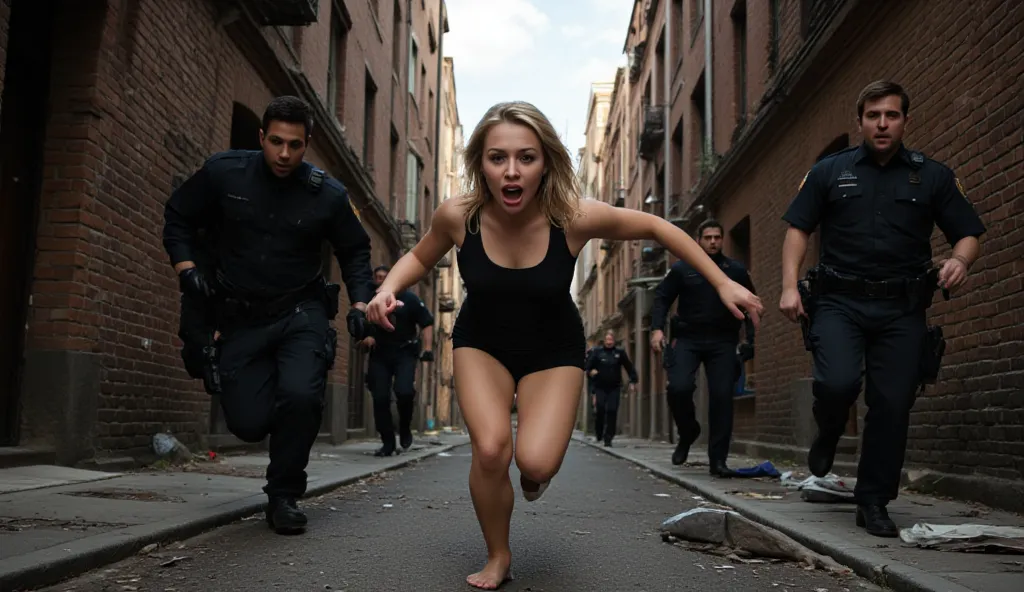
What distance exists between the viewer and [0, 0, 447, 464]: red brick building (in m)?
6.80

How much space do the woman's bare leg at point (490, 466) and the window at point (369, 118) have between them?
1634 cm

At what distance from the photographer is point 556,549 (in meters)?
4.43

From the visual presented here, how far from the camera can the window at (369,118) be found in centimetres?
1961

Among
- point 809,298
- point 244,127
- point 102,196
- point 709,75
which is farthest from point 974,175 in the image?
point 709,75

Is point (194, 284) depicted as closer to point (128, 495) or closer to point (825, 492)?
point (128, 495)

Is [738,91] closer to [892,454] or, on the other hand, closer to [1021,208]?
[1021,208]

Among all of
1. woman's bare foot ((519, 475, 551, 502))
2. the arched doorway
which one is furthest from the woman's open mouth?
the arched doorway

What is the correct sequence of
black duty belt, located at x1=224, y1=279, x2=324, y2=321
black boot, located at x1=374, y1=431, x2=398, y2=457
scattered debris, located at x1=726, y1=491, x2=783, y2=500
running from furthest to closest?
black boot, located at x1=374, y1=431, x2=398, y2=457 < scattered debris, located at x1=726, y1=491, x2=783, y2=500 < black duty belt, located at x1=224, y1=279, x2=324, y2=321

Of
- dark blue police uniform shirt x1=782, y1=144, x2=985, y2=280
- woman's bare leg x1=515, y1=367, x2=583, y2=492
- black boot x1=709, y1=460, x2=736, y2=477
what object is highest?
dark blue police uniform shirt x1=782, y1=144, x2=985, y2=280

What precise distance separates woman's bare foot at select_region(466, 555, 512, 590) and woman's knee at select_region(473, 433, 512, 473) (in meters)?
0.33

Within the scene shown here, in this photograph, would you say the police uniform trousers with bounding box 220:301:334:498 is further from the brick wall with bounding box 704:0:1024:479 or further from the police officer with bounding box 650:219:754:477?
the police officer with bounding box 650:219:754:477

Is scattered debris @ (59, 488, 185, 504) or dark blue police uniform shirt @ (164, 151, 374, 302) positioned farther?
scattered debris @ (59, 488, 185, 504)

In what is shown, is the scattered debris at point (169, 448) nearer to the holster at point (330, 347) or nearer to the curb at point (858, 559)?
the holster at point (330, 347)

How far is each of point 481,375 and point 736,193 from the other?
40.7 feet
